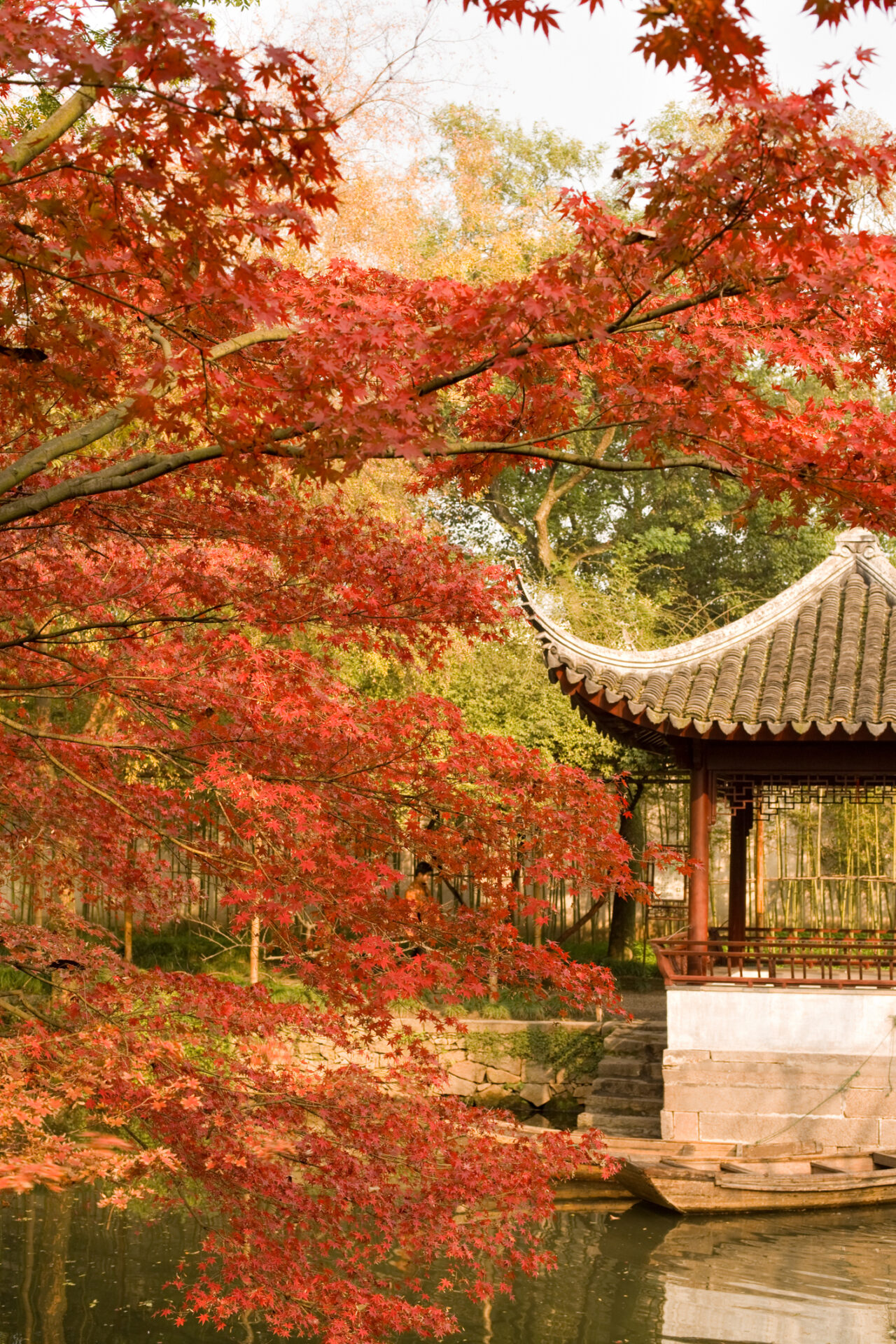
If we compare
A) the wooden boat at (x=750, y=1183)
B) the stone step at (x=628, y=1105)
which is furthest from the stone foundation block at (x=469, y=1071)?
the wooden boat at (x=750, y=1183)

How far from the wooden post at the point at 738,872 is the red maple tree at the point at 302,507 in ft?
19.7

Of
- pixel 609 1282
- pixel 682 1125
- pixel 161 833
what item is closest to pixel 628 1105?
pixel 682 1125

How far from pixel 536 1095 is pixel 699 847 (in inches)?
156

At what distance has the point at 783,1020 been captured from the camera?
861cm

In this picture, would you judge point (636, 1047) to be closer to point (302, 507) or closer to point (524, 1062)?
point (524, 1062)

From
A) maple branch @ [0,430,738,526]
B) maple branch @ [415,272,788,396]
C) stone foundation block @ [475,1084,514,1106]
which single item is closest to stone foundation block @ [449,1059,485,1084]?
stone foundation block @ [475,1084,514,1106]

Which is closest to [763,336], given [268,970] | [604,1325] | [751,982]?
[604,1325]

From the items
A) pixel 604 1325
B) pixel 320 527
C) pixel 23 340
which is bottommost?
pixel 604 1325

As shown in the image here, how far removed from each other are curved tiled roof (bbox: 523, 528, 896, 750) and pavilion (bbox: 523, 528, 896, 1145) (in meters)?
0.02

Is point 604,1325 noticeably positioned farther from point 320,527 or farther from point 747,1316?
point 320,527

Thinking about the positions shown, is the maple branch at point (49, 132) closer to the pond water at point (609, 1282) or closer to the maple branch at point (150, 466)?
the maple branch at point (150, 466)

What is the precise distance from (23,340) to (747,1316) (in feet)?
19.0

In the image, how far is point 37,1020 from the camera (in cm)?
450

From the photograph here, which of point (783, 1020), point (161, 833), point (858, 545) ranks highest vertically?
point (858, 545)
